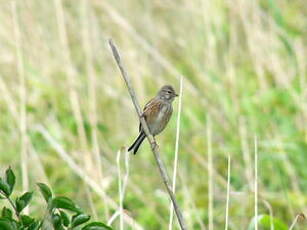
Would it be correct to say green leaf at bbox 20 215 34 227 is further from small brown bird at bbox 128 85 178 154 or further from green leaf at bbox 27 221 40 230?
small brown bird at bbox 128 85 178 154

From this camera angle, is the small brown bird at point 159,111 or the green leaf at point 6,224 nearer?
the green leaf at point 6,224

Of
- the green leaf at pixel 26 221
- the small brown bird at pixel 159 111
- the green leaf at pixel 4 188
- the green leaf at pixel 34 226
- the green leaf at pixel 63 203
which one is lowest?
the green leaf at pixel 34 226

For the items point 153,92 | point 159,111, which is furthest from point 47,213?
point 153,92

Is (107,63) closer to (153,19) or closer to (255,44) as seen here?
(153,19)

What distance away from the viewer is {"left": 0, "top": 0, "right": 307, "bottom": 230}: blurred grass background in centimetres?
322

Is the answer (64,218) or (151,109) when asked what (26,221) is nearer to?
(64,218)

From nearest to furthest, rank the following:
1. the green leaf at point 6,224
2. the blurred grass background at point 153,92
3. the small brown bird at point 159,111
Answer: the green leaf at point 6,224
the small brown bird at point 159,111
the blurred grass background at point 153,92

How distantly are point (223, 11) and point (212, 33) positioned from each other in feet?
0.84

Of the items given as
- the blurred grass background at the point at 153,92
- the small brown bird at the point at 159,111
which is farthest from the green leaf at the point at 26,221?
the blurred grass background at the point at 153,92

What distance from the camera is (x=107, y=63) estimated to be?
446 centimetres

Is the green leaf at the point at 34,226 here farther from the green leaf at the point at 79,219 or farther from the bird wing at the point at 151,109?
the bird wing at the point at 151,109

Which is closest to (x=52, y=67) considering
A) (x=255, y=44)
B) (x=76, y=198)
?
(x=76, y=198)

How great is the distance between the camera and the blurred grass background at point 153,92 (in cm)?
322

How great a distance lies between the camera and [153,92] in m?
4.04
